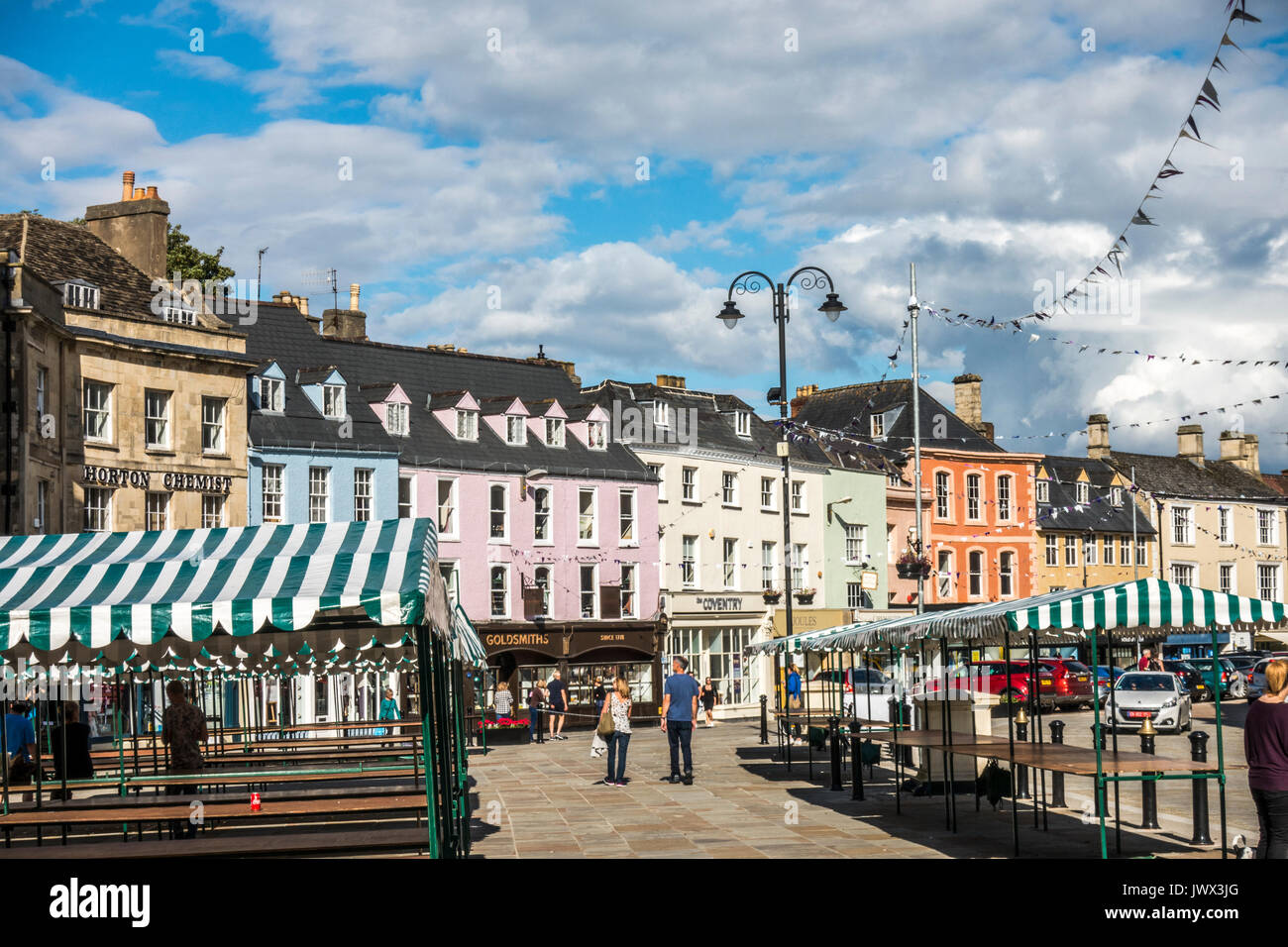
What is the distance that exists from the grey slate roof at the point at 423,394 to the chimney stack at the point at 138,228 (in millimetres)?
3814

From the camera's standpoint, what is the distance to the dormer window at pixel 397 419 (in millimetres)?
47469

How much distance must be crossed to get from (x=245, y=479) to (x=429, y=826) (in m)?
31.1

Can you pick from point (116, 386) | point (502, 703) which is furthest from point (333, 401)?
point (502, 703)

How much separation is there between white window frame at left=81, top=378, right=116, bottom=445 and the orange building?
35.1 metres

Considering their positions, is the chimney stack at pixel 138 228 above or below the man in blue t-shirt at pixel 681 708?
above

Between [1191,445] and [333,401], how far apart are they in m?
51.7

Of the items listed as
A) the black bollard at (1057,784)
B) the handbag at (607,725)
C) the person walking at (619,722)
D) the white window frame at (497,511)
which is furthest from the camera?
the white window frame at (497,511)

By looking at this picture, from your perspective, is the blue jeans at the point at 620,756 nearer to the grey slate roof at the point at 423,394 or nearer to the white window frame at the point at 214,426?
the white window frame at the point at 214,426

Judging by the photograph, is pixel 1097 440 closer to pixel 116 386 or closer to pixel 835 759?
pixel 116 386

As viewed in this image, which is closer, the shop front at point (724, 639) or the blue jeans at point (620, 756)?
the blue jeans at point (620, 756)

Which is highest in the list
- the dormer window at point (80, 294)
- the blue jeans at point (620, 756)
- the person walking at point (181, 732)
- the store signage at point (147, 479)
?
the dormer window at point (80, 294)

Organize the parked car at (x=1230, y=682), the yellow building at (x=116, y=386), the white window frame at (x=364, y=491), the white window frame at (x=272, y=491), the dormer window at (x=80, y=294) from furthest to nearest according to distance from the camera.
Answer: the parked car at (x=1230, y=682) < the white window frame at (x=364, y=491) < the white window frame at (x=272, y=491) < the dormer window at (x=80, y=294) < the yellow building at (x=116, y=386)

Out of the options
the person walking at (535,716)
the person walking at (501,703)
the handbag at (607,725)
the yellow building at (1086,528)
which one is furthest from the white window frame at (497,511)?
the yellow building at (1086,528)
